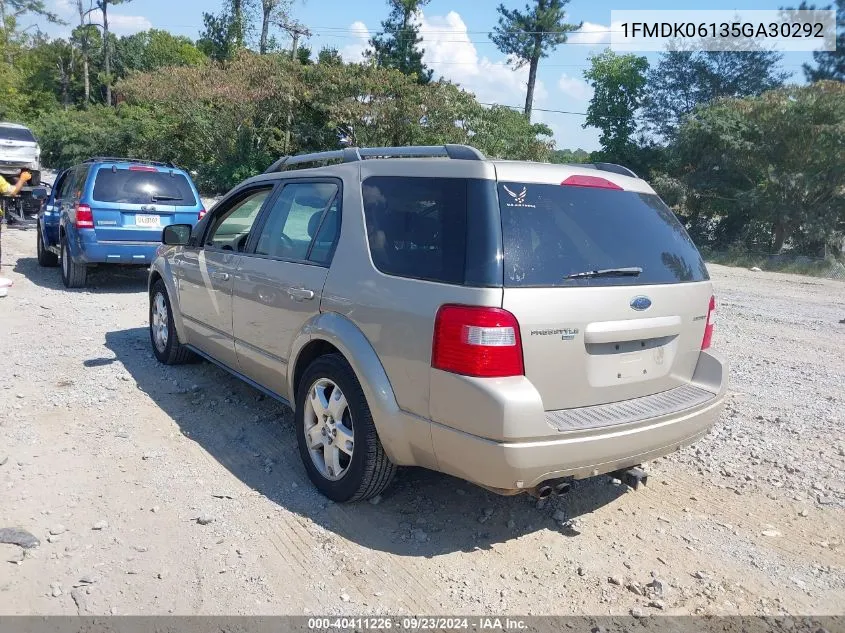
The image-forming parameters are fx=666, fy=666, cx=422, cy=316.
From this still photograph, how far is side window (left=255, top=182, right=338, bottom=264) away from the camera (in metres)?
3.87

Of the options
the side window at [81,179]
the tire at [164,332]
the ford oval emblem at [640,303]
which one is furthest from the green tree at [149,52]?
the ford oval emblem at [640,303]

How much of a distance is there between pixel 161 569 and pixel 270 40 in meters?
38.1

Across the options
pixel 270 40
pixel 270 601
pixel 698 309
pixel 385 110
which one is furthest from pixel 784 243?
pixel 270 40

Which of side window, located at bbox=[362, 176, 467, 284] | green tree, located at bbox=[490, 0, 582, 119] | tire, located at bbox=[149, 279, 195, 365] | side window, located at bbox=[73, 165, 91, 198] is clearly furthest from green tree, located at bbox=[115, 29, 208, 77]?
side window, located at bbox=[362, 176, 467, 284]

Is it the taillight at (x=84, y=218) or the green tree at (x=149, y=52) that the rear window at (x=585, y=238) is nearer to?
the taillight at (x=84, y=218)

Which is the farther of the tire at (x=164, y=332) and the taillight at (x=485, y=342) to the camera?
the tire at (x=164, y=332)

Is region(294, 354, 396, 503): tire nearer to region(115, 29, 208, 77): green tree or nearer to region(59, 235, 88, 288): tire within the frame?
region(59, 235, 88, 288): tire

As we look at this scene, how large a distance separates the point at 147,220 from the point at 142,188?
48cm

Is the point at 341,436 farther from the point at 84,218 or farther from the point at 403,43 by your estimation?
the point at 403,43

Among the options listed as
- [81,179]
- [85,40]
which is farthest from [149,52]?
[81,179]

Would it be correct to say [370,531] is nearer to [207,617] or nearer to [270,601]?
[270,601]

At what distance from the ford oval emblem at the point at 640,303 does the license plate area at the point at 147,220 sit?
7616mm

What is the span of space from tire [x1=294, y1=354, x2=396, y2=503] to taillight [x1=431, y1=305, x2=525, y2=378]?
2.38ft

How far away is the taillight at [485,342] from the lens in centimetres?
284
